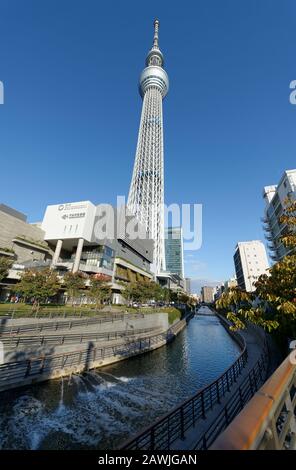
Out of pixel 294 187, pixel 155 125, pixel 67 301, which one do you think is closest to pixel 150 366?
pixel 67 301

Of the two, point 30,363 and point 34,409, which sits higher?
point 30,363

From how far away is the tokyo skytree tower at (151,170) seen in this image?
10794 centimetres

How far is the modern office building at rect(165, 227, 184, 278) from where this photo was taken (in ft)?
609

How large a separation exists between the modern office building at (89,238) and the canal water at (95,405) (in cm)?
3234

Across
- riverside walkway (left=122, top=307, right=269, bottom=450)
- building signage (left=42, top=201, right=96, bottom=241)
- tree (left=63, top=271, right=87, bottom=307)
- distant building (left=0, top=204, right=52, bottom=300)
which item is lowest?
riverside walkway (left=122, top=307, right=269, bottom=450)

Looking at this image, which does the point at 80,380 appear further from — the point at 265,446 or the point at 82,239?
the point at 82,239

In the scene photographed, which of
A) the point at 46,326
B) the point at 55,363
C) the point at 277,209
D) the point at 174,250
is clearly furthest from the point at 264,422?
the point at 174,250

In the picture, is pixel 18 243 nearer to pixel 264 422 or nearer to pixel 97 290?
pixel 97 290

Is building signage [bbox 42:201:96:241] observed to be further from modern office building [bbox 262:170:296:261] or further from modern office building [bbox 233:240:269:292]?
modern office building [bbox 233:240:269:292]

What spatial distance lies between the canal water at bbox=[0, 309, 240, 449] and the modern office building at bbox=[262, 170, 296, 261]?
3605 centimetres

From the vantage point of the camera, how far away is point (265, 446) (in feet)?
5.55

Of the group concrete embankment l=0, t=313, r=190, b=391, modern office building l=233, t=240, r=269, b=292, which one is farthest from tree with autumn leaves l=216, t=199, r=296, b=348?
modern office building l=233, t=240, r=269, b=292
